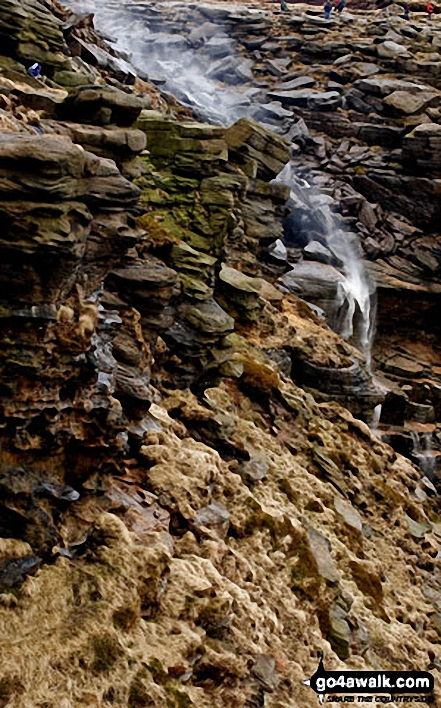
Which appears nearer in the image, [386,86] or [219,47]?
[386,86]

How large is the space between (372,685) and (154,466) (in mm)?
9567

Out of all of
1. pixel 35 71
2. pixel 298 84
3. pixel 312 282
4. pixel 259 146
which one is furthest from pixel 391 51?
pixel 35 71

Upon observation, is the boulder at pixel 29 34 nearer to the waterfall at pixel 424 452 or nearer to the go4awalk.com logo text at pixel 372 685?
the go4awalk.com logo text at pixel 372 685

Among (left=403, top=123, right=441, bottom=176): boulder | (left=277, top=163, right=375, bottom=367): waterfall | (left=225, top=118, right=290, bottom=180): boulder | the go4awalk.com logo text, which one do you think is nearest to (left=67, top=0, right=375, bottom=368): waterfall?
(left=277, top=163, right=375, bottom=367): waterfall

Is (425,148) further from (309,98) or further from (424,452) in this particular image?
(424,452)

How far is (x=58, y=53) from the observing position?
1300 inches

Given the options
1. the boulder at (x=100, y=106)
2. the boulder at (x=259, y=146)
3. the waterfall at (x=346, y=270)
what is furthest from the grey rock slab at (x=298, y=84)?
the boulder at (x=100, y=106)

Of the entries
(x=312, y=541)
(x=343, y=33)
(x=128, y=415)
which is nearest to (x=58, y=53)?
(x=128, y=415)

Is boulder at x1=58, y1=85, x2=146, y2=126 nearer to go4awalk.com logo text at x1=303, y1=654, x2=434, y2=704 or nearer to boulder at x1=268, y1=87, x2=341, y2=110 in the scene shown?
go4awalk.com logo text at x1=303, y1=654, x2=434, y2=704

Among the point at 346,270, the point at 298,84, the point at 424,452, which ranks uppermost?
the point at 298,84

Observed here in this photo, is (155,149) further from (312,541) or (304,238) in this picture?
(304,238)

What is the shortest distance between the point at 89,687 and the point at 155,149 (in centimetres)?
2251

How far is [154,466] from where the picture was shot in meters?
19.4

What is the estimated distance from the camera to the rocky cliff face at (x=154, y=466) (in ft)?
43.6
